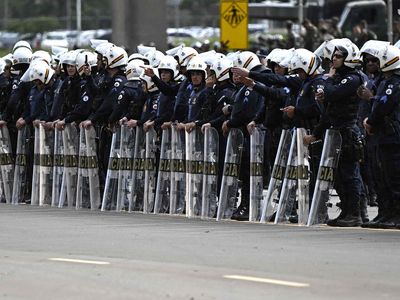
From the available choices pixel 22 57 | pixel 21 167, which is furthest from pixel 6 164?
pixel 22 57

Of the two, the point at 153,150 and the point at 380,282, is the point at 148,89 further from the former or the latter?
the point at 380,282

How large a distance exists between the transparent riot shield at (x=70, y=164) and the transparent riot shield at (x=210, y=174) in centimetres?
288

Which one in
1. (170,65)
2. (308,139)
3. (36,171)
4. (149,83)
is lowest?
(36,171)

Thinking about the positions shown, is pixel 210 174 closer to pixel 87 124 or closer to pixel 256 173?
pixel 256 173

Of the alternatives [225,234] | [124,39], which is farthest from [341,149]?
[124,39]

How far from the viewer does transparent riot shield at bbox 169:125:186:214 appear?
66.4 feet

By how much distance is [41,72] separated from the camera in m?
22.3

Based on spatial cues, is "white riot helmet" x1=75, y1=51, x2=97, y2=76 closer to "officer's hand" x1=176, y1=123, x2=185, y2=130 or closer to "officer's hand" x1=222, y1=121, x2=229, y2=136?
"officer's hand" x1=176, y1=123, x2=185, y2=130

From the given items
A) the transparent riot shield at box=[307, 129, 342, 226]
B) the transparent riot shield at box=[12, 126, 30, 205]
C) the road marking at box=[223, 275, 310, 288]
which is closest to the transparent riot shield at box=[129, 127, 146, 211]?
the transparent riot shield at box=[12, 126, 30, 205]

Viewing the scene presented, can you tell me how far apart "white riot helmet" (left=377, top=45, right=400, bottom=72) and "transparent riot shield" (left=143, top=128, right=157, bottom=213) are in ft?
15.8

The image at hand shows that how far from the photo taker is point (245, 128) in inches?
756

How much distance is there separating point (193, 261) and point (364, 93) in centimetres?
441

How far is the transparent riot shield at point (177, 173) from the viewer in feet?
66.4

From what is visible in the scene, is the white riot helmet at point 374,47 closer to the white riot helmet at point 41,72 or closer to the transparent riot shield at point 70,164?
the transparent riot shield at point 70,164
